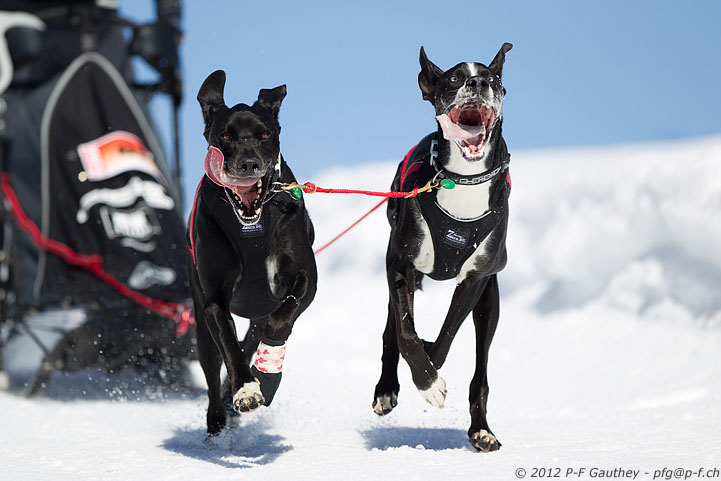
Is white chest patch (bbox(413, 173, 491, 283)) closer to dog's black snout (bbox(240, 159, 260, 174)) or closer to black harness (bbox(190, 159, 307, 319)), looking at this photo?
black harness (bbox(190, 159, 307, 319))

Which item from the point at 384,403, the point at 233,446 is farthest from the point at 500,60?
the point at 233,446

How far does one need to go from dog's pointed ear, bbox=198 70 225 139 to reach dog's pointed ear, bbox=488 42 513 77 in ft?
3.50

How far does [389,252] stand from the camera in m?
4.00

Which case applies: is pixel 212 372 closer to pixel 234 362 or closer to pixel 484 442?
pixel 234 362

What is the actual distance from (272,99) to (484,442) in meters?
1.67

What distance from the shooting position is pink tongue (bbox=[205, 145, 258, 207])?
3482mm

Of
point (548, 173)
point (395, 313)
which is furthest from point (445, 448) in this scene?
point (548, 173)

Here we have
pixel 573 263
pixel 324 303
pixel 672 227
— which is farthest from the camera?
pixel 324 303

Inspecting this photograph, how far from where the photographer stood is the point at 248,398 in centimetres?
339

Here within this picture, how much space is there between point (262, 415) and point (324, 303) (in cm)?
484

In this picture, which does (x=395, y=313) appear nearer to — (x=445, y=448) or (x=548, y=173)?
(x=445, y=448)

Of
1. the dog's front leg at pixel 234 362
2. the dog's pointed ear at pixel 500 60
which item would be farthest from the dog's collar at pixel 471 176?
the dog's front leg at pixel 234 362

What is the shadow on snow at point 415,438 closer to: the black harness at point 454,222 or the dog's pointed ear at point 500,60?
the black harness at point 454,222

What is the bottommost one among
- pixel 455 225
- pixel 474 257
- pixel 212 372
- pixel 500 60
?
pixel 212 372
